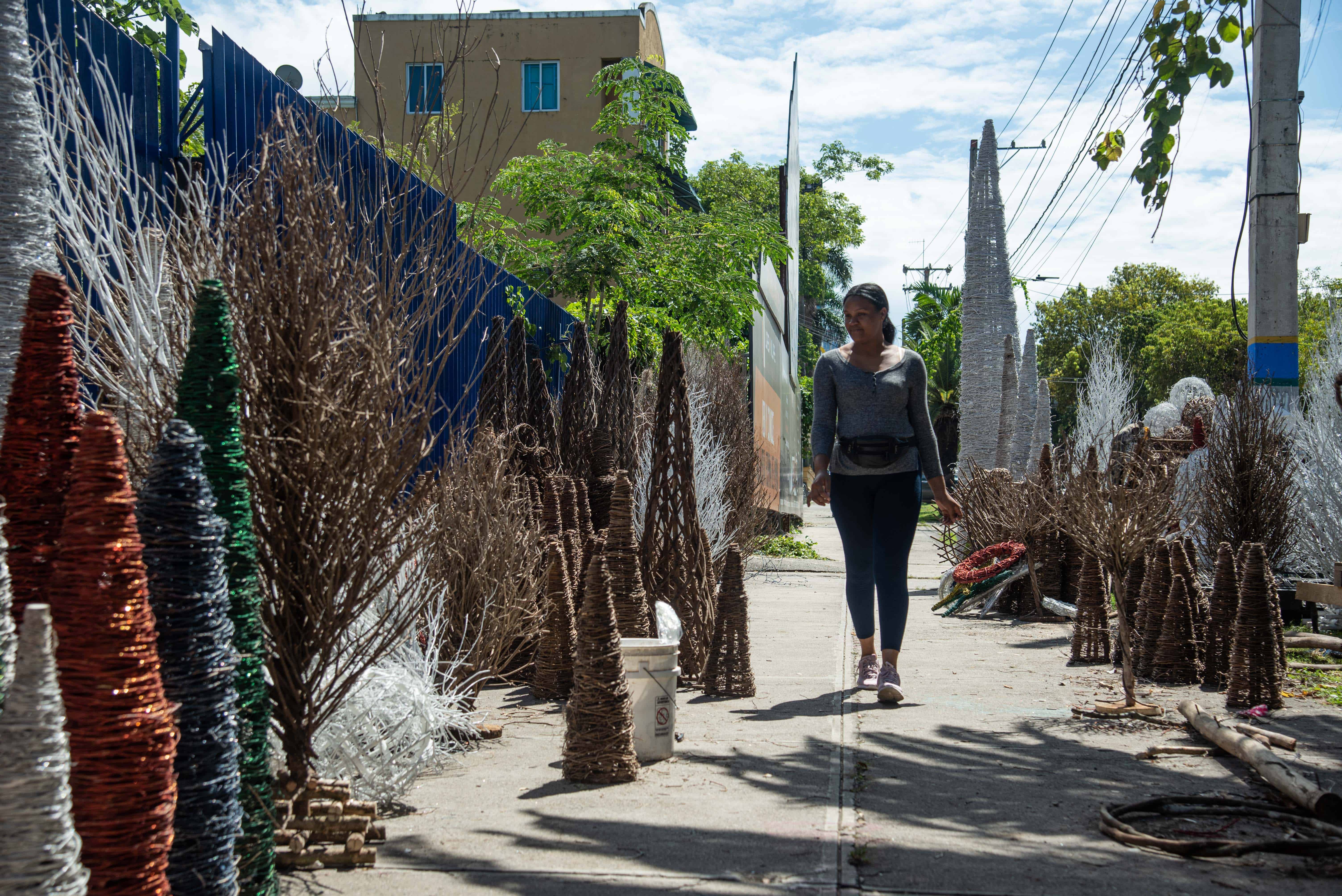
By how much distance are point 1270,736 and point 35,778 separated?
4.12 metres

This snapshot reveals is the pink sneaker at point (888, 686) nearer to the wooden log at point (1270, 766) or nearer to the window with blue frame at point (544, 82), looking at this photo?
the wooden log at point (1270, 766)

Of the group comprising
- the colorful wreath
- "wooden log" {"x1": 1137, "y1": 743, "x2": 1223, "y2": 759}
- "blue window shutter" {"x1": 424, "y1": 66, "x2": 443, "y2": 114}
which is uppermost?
"blue window shutter" {"x1": 424, "y1": 66, "x2": 443, "y2": 114}

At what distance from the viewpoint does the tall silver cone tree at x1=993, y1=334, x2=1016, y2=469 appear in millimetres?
15734

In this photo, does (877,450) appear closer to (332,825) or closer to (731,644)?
(731,644)

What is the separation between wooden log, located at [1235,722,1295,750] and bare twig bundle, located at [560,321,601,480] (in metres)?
4.91

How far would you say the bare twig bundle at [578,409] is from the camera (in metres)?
8.25

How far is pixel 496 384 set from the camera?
7.47m

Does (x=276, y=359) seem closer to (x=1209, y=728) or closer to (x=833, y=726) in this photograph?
(x=833, y=726)

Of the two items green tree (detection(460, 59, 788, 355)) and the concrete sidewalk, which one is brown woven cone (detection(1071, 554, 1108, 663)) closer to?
the concrete sidewalk

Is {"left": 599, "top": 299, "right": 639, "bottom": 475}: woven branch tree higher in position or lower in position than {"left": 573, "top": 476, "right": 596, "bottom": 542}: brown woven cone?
higher

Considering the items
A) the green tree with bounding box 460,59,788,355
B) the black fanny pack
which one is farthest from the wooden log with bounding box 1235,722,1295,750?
the green tree with bounding box 460,59,788,355

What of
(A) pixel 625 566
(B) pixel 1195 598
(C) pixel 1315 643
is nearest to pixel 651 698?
(A) pixel 625 566

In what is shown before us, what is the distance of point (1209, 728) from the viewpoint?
4.16 m

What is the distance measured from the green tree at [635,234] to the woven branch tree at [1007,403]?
4599 millimetres
